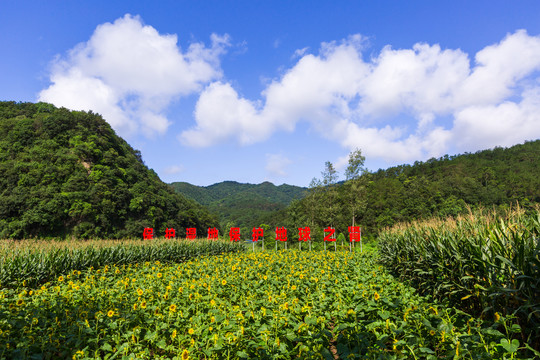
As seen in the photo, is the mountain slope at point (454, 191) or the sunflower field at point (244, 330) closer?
the sunflower field at point (244, 330)

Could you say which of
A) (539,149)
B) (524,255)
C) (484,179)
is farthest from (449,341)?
(539,149)

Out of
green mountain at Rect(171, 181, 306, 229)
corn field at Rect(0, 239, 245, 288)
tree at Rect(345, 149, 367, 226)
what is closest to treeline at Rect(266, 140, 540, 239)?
Answer: tree at Rect(345, 149, 367, 226)

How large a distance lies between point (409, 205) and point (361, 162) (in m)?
22.5

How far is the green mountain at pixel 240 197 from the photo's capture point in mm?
77812

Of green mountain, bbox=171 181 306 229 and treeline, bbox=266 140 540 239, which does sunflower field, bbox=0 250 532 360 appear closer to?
treeline, bbox=266 140 540 239

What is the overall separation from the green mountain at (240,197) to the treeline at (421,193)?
28.4 meters

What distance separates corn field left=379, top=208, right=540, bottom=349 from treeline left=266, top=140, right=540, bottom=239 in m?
17.9

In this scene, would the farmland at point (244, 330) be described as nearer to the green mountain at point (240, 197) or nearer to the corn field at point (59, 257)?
the corn field at point (59, 257)

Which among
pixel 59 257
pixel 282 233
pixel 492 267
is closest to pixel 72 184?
pixel 282 233

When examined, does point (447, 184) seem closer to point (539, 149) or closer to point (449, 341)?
point (539, 149)

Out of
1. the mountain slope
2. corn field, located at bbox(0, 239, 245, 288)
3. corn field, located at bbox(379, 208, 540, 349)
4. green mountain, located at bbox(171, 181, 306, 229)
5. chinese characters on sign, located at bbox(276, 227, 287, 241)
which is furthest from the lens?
green mountain, located at bbox(171, 181, 306, 229)

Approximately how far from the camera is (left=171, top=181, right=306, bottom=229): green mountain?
77812mm

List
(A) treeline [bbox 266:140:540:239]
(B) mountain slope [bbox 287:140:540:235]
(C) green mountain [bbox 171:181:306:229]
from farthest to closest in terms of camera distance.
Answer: (C) green mountain [bbox 171:181:306:229] < (B) mountain slope [bbox 287:140:540:235] < (A) treeline [bbox 266:140:540:239]

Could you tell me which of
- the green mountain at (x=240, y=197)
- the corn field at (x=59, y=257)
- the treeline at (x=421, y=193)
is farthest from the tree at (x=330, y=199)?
the green mountain at (x=240, y=197)
